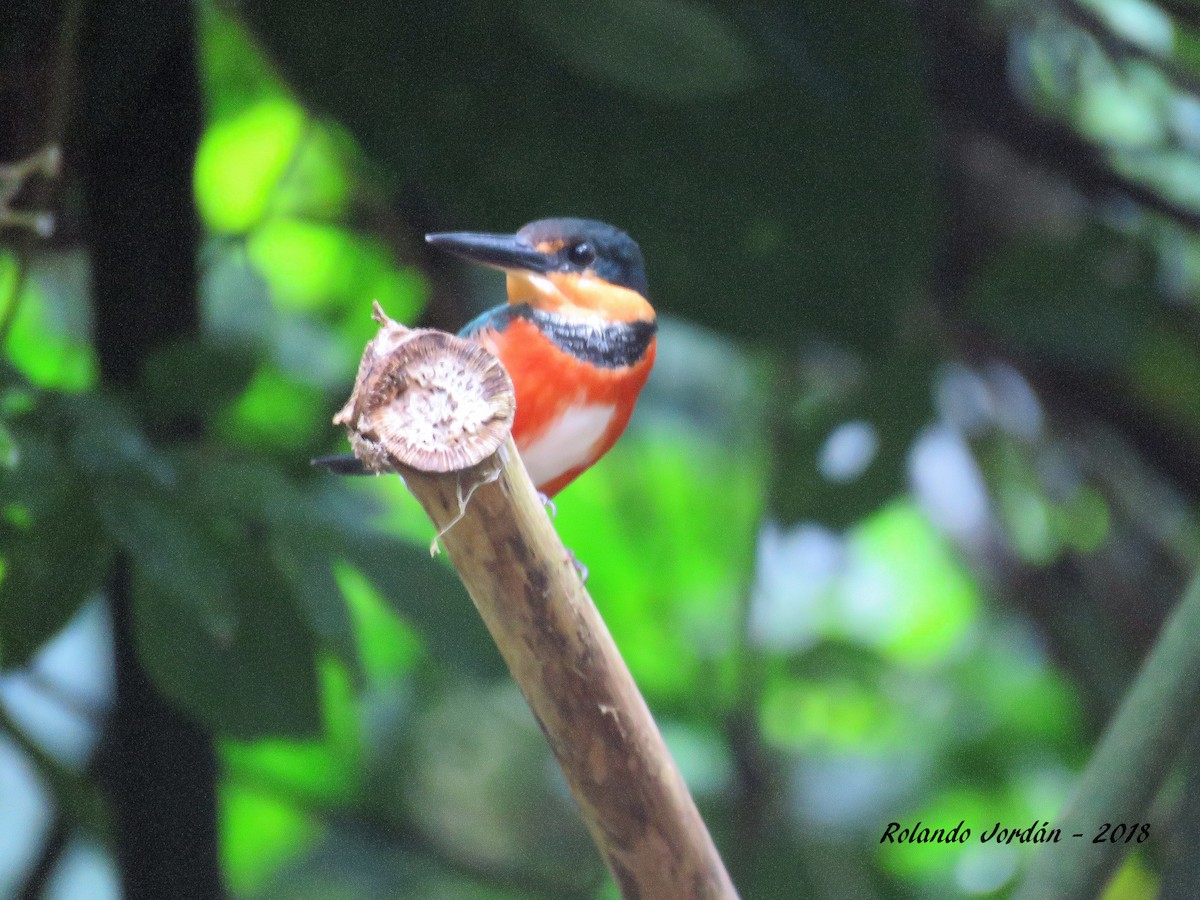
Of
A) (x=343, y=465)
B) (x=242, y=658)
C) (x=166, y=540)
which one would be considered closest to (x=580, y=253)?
(x=343, y=465)

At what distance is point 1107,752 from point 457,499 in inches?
18.4

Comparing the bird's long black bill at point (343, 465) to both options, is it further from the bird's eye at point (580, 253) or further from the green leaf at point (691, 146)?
the green leaf at point (691, 146)

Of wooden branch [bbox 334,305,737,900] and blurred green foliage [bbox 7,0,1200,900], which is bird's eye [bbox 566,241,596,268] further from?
blurred green foliage [bbox 7,0,1200,900]

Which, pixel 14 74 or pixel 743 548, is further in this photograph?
pixel 743 548

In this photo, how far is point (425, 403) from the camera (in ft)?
1.53

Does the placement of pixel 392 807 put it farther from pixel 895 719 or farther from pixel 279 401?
pixel 895 719

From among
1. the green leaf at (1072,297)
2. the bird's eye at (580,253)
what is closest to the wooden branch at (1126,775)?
the bird's eye at (580,253)

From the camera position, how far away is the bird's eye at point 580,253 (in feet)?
1.97

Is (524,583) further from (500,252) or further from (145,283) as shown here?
(145,283)

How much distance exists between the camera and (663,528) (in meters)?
1.49

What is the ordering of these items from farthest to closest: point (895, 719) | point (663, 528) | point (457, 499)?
point (895, 719) < point (663, 528) < point (457, 499)

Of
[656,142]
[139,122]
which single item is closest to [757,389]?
[656,142]

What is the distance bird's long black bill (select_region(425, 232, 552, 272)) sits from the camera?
0.56 m

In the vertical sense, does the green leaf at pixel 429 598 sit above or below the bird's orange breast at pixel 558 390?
below
